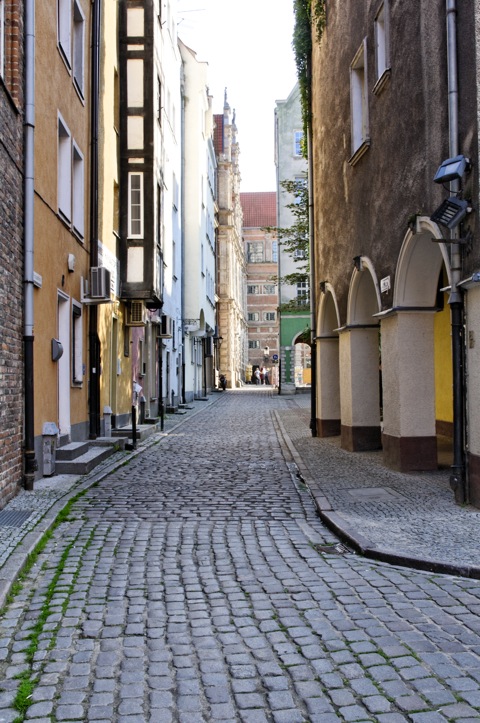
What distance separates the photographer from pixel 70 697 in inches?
157

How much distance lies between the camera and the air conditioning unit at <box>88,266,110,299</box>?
15.1 meters

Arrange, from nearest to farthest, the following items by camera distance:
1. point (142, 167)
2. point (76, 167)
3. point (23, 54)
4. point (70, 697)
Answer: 1. point (70, 697)
2. point (23, 54)
3. point (76, 167)
4. point (142, 167)

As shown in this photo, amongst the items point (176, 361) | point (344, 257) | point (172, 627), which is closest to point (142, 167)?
point (344, 257)

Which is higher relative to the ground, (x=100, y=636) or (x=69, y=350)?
(x=69, y=350)

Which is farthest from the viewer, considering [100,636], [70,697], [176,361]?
[176,361]

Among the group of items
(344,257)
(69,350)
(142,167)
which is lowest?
(69,350)

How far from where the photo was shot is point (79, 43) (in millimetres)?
15328

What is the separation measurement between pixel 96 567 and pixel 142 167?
15.0m

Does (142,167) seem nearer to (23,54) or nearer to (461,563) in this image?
(23,54)

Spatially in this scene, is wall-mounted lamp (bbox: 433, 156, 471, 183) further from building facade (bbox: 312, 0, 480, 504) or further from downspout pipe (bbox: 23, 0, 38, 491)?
downspout pipe (bbox: 23, 0, 38, 491)

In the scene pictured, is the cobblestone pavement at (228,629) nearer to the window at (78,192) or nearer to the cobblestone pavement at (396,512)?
the cobblestone pavement at (396,512)

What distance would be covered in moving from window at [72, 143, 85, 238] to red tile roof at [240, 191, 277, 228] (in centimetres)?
8112

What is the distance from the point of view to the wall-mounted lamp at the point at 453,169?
27.7 feet

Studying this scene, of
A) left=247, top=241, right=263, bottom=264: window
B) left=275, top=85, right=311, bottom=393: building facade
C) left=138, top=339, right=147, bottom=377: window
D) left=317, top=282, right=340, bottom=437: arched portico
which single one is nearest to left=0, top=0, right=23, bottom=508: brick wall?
left=317, top=282, right=340, bottom=437: arched portico
